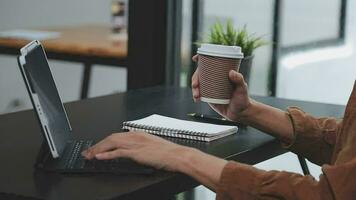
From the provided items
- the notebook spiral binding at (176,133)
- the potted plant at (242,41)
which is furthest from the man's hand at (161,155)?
the potted plant at (242,41)

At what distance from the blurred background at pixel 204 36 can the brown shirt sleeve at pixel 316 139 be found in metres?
1.03

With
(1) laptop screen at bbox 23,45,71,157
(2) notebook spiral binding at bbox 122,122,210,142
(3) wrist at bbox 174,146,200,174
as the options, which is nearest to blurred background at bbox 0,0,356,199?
(2) notebook spiral binding at bbox 122,122,210,142

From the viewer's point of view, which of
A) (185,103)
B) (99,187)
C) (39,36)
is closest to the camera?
(99,187)

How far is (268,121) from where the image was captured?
1.81 meters

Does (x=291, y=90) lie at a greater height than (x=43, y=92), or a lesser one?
lesser

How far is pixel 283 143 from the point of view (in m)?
1.81

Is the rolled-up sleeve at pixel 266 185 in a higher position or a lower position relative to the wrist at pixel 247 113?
lower

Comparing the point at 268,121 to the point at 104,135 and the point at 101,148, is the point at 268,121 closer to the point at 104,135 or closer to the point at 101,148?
the point at 104,135

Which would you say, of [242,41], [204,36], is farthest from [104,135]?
[204,36]

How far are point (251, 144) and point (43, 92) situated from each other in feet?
1.67

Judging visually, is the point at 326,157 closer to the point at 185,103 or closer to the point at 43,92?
the point at 185,103

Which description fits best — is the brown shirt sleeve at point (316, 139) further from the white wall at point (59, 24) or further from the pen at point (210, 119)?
the white wall at point (59, 24)

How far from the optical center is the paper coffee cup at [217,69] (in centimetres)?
164

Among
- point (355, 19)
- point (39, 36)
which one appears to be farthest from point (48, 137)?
point (39, 36)
